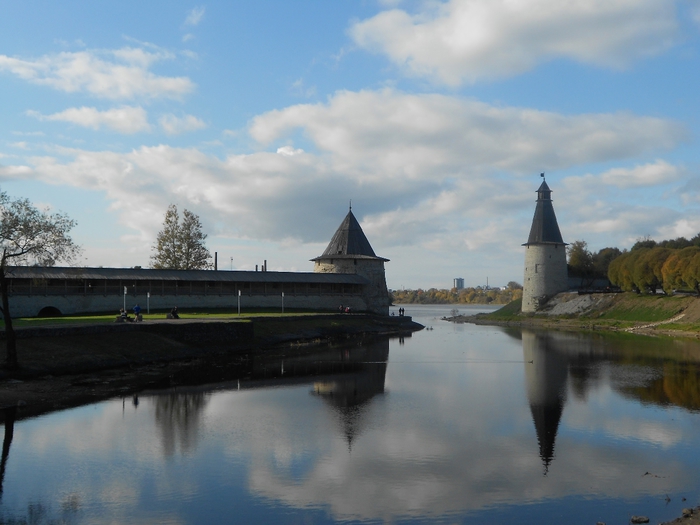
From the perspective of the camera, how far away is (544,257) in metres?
57.6

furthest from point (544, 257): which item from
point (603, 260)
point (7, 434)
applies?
point (7, 434)

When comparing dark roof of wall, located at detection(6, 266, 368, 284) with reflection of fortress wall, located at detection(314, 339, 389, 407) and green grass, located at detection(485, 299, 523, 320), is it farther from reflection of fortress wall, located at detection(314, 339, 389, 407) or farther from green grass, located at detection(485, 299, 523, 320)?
green grass, located at detection(485, 299, 523, 320)

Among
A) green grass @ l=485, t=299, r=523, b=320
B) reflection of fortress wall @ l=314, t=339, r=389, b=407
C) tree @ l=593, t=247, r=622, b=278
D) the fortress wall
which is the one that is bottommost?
reflection of fortress wall @ l=314, t=339, r=389, b=407

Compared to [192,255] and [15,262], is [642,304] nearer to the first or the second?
[192,255]

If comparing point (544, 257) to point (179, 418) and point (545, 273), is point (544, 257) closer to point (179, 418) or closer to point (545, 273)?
point (545, 273)

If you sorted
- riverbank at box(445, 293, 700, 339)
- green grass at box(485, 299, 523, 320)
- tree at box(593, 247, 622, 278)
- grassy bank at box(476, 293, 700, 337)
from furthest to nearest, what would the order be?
tree at box(593, 247, 622, 278) < green grass at box(485, 299, 523, 320) < grassy bank at box(476, 293, 700, 337) < riverbank at box(445, 293, 700, 339)

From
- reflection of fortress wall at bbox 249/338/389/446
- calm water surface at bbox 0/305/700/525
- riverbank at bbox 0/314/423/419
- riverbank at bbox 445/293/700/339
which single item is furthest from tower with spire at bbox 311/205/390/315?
calm water surface at bbox 0/305/700/525

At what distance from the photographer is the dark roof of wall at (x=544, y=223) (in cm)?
5722

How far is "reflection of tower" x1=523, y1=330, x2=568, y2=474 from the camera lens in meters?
12.1

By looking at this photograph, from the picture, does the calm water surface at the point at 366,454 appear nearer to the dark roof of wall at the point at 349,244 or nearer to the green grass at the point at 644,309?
the green grass at the point at 644,309

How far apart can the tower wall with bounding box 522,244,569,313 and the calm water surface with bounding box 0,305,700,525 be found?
3875 cm

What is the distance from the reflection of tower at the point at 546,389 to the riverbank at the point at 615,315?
1350 cm

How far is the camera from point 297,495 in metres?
8.80

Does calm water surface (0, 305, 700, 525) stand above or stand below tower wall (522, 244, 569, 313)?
below
